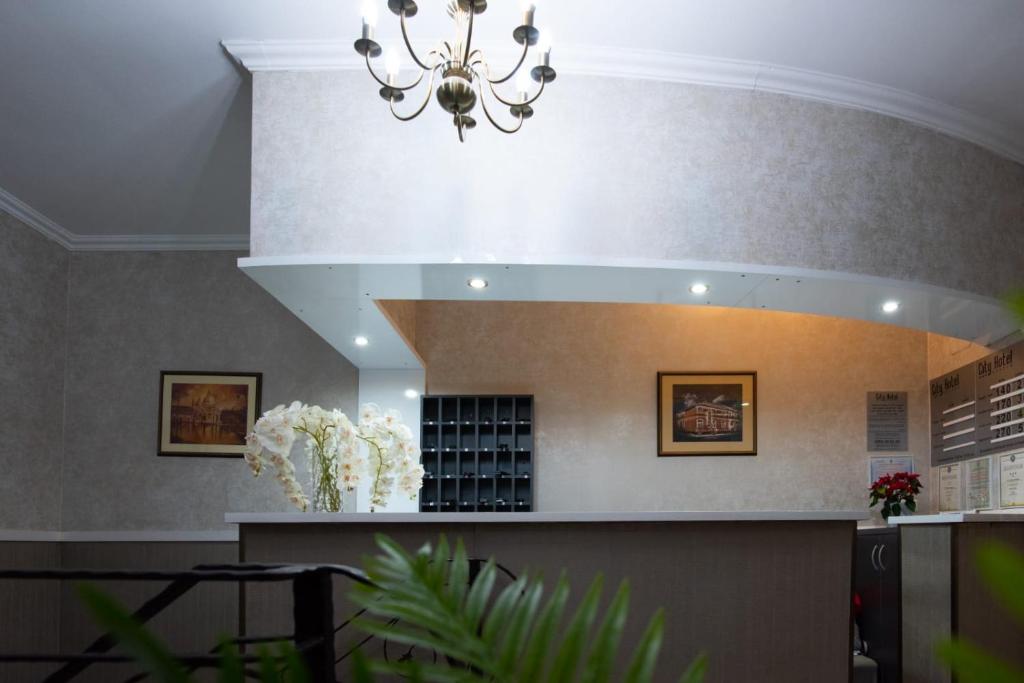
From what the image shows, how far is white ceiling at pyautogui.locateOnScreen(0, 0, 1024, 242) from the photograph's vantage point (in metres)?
4.14

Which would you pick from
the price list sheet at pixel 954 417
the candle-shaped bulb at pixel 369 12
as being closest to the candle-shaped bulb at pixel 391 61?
the candle-shaped bulb at pixel 369 12

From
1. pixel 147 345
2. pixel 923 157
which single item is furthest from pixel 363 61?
pixel 147 345

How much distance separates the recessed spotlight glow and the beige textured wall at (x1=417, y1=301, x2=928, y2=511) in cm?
206

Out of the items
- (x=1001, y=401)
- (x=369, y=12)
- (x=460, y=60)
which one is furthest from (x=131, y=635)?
(x=1001, y=401)

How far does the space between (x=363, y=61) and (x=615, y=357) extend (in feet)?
11.3

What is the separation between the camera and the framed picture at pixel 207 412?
7.21m

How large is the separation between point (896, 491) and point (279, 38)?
4869mm

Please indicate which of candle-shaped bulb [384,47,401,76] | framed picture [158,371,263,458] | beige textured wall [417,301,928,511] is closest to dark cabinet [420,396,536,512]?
beige textured wall [417,301,928,511]

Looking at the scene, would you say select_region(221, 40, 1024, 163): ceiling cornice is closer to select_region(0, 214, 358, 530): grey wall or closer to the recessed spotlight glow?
the recessed spotlight glow

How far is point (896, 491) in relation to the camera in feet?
22.2

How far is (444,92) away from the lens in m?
3.40

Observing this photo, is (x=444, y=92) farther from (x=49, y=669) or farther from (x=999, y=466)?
(x=49, y=669)

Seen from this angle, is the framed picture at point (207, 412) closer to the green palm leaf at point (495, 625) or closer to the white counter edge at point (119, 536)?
the white counter edge at point (119, 536)

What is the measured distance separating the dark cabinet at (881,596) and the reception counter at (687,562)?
1.56 meters
